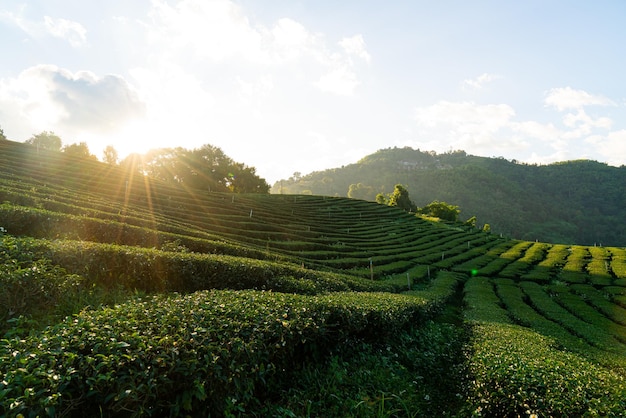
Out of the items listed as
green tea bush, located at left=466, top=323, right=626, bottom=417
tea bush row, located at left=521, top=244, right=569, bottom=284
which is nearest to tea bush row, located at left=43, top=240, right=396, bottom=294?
green tea bush, located at left=466, top=323, right=626, bottom=417

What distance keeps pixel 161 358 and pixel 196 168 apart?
79.9 m

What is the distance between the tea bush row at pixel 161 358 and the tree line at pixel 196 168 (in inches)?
2882

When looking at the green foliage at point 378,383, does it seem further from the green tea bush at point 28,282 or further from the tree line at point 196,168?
the tree line at point 196,168

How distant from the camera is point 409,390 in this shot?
8.92 meters

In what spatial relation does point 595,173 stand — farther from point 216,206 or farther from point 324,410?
point 324,410

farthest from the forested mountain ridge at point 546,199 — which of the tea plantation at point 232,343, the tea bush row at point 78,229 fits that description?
the tea plantation at point 232,343

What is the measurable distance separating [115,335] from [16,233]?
13.1 meters

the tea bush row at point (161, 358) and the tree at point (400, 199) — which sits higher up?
the tree at point (400, 199)

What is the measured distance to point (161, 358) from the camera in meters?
5.14

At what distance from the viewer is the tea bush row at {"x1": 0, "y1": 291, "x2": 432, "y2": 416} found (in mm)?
4336

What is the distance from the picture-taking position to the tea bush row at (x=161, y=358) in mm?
4336

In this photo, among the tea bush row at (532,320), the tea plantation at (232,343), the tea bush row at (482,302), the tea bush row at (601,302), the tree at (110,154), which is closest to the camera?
the tea plantation at (232,343)

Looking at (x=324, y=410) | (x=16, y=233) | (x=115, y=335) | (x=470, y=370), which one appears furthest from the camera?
(x=16, y=233)

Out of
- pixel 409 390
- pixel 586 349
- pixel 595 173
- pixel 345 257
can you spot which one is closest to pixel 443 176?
pixel 595 173
